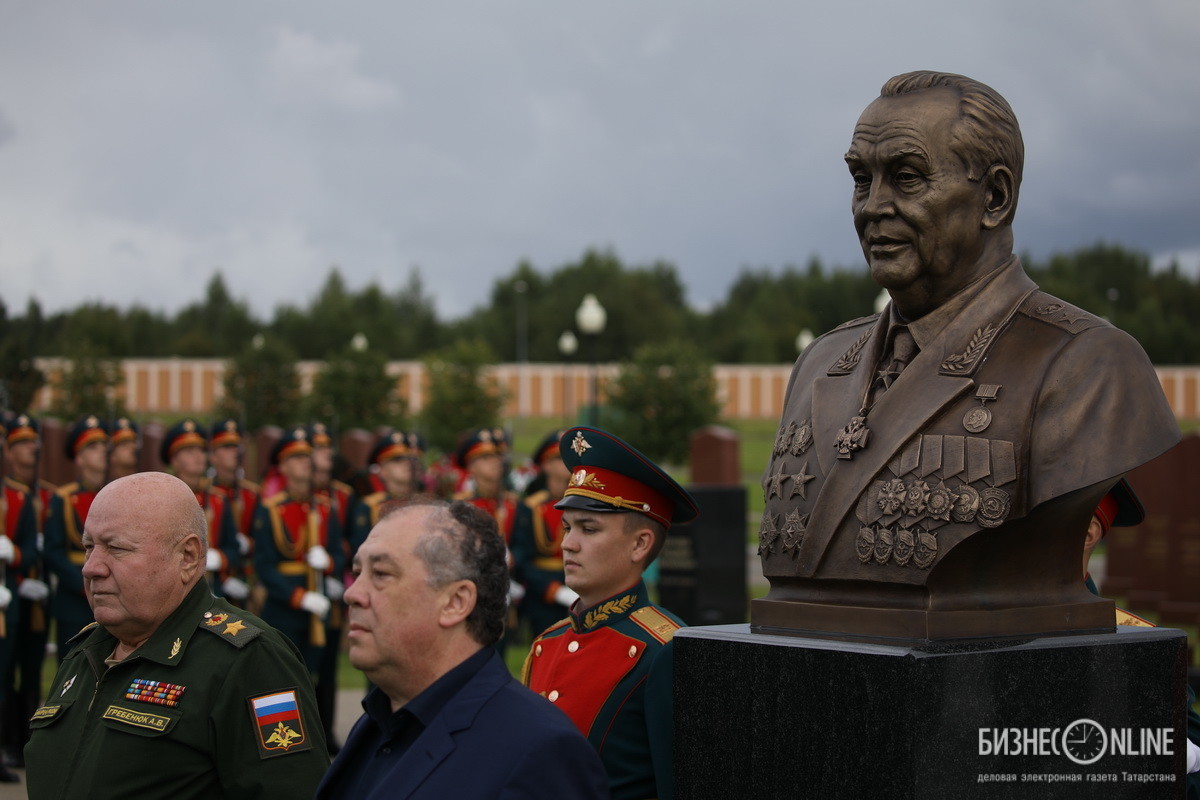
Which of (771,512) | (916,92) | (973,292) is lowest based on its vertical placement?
(771,512)

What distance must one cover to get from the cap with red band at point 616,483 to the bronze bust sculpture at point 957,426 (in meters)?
0.68

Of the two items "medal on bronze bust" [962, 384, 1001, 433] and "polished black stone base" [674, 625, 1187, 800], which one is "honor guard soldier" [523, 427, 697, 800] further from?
"medal on bronze bust" [962, 384, 1001, 433]

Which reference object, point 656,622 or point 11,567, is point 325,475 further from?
point 656,622

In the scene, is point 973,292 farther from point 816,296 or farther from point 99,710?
point 816,296

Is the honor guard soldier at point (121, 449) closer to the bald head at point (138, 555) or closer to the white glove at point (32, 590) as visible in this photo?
the white glove at point (32, 590)

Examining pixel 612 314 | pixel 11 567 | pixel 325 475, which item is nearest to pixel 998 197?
pixel 11 567

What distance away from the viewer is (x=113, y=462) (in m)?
10.8

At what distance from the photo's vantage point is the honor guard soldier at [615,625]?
3721 mm

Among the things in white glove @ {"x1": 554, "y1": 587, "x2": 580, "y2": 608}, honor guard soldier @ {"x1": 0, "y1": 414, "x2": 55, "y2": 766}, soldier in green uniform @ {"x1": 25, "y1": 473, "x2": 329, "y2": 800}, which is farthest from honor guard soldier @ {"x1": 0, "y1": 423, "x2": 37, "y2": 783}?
soldier in green uniform @ {"x1": 25, "y1": 473, "x2": 329, "y2": 800}

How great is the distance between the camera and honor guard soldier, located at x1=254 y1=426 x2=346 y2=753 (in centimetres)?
1021

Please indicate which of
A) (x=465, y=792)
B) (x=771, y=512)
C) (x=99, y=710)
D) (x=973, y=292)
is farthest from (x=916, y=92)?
(x=99, y=710)

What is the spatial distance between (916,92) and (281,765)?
2283 millimetres

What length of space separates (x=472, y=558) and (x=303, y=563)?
8.01 m

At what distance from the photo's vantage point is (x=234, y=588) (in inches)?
419
